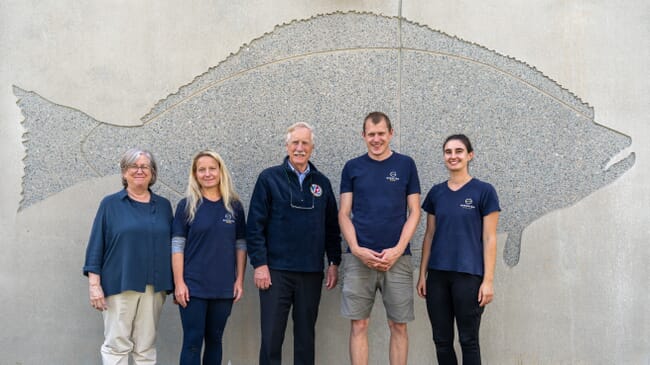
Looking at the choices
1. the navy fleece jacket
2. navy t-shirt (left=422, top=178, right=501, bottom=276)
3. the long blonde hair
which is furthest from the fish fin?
navy t-shirt (left=422, top=178, right=501, bottom=276)

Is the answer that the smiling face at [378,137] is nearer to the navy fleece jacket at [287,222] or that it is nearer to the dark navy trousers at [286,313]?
the navy fleece jacket at [287,222]

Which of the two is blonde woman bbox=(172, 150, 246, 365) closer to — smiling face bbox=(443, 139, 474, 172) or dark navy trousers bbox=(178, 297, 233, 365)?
dark navy trousers bbox=(178, 297, 233, 365)

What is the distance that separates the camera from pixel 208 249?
2949 millimetres

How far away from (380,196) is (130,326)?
56.9 inches

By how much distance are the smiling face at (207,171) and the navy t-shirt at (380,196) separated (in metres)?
0.68

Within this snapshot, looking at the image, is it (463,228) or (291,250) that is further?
(291,250)

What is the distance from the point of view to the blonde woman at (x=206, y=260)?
291 cm

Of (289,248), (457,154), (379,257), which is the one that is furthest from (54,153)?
(457,154)

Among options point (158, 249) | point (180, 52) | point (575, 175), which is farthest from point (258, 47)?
point (575, 175)

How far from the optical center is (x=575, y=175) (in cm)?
357

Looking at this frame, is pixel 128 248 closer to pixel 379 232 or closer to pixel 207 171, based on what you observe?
pixel 207 171

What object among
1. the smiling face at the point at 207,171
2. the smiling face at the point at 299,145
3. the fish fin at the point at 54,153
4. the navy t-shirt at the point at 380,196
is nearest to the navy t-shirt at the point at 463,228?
the navy t-shirt at the point at 380,196

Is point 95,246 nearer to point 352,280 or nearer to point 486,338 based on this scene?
point 352,280

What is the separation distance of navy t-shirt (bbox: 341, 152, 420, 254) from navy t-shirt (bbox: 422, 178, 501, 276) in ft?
0.70
